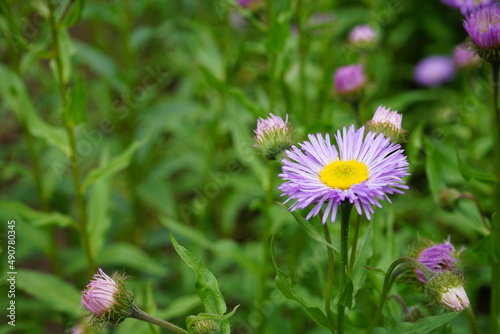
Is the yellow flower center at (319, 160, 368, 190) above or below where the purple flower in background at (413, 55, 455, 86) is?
below

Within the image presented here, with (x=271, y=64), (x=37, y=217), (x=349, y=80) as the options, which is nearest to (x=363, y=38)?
(x=349, y=80)

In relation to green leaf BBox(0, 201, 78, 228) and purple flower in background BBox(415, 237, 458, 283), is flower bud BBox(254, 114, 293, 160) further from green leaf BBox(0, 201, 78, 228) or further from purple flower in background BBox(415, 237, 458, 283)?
green leaf BBox(0, 201, 78, 228)

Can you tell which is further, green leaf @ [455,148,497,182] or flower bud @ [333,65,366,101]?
flower bud @ [333,65,366,101]

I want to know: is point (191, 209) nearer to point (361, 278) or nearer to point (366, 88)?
point (366, 88)

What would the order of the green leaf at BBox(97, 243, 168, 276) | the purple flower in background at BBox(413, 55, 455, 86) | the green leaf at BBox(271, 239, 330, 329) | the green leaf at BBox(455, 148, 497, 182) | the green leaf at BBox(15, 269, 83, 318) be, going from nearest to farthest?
the green leaf at BBox(271, 239, 330, 329)
the green leaf at BBox(455, 148, 497, 182)
the green leaf at BBox(15, 269, 83, 318)
the green leaf at BBox(97, 243, 168, 276)
the purple flower in background at BBox(413, 55, 455, 86)

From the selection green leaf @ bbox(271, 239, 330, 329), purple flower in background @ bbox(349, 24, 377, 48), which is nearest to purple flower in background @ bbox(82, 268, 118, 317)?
green leaf @ bbox(271, 239, 330, 329)

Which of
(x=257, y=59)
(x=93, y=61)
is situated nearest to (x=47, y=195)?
(x=93, y=61)
